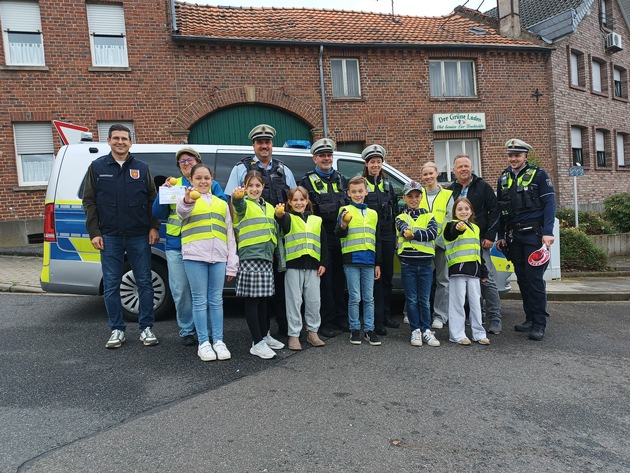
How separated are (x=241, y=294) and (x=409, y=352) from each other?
5.53 ft

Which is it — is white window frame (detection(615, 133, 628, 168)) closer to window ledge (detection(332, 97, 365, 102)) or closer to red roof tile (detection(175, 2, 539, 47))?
red roof tile (detection(175, 2, 539, 47))

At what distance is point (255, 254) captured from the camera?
13.7 ft

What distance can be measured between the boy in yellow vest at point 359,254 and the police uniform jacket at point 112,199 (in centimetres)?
197

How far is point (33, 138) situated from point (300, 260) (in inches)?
433

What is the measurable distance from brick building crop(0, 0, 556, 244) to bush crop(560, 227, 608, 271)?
5885 mm

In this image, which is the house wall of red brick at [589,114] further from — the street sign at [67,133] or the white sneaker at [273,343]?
the street sign at [67,133]

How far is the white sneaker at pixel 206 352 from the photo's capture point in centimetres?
410

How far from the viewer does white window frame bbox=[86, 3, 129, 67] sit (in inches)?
486

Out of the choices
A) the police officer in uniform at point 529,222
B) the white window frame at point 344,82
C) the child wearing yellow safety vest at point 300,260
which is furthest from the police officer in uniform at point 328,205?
the white window frame at point 344,82

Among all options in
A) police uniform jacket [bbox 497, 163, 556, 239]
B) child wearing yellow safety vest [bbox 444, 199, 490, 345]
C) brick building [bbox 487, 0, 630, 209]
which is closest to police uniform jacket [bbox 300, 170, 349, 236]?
child wearing yellow safety vest [bbox 444, 199, 490, 345]

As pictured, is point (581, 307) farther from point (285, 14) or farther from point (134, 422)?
point (285, 14)

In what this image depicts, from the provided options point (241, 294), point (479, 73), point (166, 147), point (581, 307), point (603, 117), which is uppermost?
point (479, 73)

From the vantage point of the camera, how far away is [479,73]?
15328 millimetres

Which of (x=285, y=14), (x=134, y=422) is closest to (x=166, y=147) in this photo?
(x=134, y=422)
